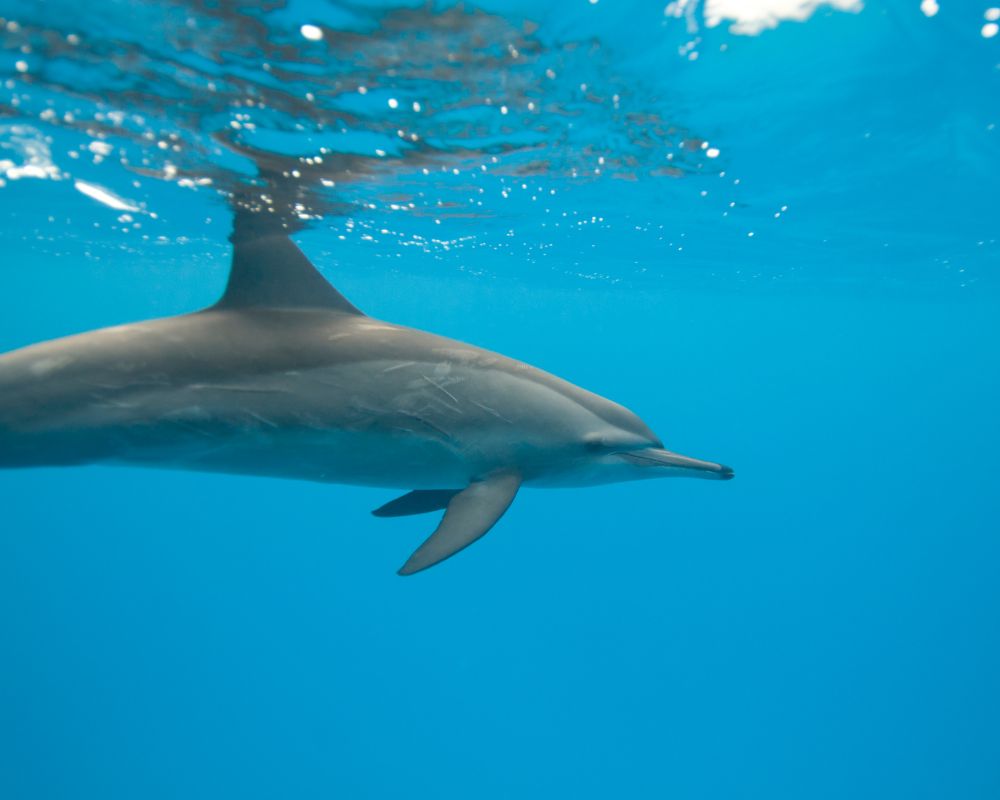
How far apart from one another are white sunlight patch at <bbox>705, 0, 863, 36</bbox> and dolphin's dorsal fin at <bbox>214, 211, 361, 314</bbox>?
179 inches

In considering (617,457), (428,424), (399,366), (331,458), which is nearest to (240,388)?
(331,458)

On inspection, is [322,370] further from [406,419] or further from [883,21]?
[883,21]

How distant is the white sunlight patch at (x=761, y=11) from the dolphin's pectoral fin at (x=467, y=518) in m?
5.00

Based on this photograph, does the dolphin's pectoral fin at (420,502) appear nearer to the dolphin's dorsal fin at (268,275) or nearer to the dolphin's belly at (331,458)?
the dolphin's belly at (331,458)

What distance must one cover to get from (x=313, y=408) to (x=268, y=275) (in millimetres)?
1291

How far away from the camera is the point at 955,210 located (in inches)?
595

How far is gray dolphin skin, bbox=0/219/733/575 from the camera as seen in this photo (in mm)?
4324

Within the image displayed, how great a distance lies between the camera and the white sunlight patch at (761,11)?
260 inches

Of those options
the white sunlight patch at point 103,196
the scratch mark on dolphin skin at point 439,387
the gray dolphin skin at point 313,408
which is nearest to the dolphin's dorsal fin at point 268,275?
the gray dolphin skin at point 313,408

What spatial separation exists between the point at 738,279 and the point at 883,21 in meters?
20.9

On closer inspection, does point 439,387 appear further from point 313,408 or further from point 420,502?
point 420,502

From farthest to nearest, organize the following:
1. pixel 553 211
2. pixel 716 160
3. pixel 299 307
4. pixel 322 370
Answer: pixel 553 211 → pixel 716 160 → pixel 299 307 → pixel 322 370

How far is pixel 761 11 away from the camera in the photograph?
679 cm

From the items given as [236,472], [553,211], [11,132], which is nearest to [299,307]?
[236,472]
